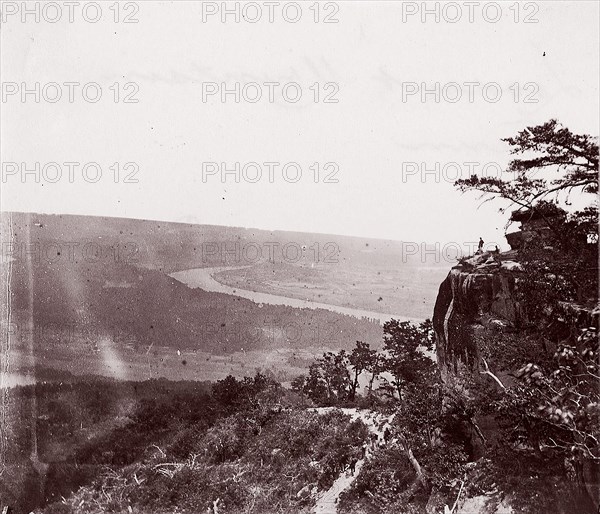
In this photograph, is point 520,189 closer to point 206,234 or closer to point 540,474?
point 540,474

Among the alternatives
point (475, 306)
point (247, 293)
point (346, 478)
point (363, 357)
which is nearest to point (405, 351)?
point (363, 357)

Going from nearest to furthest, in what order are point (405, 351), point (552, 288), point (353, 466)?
1. point (552, 288)
2. point (353, 466)
3. point (405, 351)

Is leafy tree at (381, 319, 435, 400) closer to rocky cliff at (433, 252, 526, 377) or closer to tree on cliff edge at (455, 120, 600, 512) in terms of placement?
rocky cliff at (433, 252, 526, 377)

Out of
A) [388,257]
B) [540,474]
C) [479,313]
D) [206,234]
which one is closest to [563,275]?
[479,313]

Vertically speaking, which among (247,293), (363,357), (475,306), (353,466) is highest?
(475,306)

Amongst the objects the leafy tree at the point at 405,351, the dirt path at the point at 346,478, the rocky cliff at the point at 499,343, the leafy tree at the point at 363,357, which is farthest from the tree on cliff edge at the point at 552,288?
the leafy tree at the point at 363,357

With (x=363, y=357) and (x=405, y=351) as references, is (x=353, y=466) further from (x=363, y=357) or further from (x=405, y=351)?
(x=363, y=357)

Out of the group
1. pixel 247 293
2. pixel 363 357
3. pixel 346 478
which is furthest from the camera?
pixel 247 293

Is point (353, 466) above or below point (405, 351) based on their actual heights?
below

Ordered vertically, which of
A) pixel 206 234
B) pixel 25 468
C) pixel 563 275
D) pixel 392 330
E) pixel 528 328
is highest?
pixel 206 234
